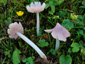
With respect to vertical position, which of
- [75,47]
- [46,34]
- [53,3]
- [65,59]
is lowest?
[65,59]

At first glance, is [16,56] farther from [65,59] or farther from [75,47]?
[75,47]

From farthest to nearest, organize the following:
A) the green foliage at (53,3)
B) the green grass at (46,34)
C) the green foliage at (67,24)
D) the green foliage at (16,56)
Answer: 1. the green foliage at (53,3)
2. the green foliage at (67,24)
3. the green grass at (46,34)
4. the green foliage at (16,56)

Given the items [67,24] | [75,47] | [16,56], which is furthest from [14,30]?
[75,47]

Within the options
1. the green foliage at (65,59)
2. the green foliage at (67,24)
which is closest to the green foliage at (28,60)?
the green foliage at (65,59)

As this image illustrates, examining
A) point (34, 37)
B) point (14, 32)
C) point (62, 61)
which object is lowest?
point (62, 61)

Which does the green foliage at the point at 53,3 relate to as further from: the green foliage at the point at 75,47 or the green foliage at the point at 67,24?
the green foliage at the point at 75,47

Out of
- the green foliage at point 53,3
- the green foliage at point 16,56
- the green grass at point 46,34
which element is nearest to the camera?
the green foliage at point 16,56

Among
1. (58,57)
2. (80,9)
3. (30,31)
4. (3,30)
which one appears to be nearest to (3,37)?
(3,30)

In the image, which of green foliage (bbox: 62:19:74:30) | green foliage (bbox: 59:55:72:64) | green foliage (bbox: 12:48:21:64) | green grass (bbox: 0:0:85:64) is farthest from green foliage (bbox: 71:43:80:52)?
green foliage (bbox: 12:48:21:64)

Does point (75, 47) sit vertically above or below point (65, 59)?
above

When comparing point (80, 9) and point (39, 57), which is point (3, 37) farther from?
point (80, 9)

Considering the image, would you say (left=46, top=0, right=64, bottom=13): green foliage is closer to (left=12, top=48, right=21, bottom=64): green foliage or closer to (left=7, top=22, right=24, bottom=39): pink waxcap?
(left=7, top=22, right=24, bottom=39): pink waxcap
